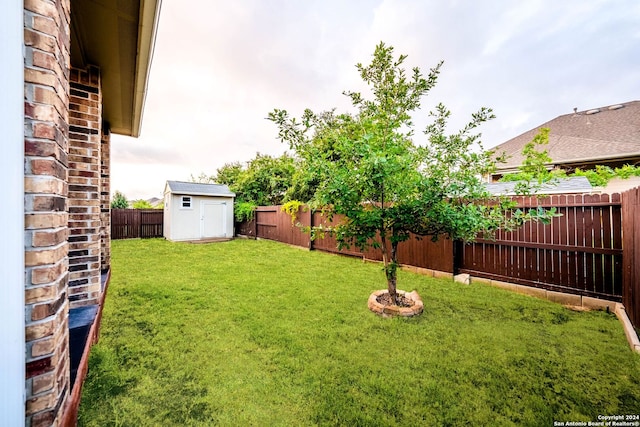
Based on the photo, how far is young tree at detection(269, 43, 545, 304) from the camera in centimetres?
318

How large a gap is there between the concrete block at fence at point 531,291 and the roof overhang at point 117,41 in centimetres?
596

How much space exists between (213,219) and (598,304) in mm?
13669

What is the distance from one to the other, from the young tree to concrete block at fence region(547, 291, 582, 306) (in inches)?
68.2

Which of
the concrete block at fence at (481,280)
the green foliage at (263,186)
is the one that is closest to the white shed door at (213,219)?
the green foliage at (263,186)

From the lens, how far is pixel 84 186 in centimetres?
288

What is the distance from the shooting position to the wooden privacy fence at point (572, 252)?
3.20 metres

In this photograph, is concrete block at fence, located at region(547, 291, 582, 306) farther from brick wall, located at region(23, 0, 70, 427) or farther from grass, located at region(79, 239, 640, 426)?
brick wall, located at region(23, 0, 70, 427)

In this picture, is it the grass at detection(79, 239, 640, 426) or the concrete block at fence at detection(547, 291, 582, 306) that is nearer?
the grass at detection(79, 239, 640, 426)

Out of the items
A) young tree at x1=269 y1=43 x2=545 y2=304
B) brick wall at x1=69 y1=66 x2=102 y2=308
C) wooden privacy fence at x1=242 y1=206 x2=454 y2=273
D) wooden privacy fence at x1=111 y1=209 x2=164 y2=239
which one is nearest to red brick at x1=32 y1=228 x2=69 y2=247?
brick wall at x1=69 y1=66 x2=102 y2=308

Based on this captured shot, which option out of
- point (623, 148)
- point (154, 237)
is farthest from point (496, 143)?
point (154, 237)

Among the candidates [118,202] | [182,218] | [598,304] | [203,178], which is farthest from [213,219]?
[203,178]

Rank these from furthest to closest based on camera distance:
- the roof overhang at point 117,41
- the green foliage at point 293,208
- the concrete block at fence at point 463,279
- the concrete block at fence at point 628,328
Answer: the green foliage at point 293,208, the concrete block at fence at point 463,279, the concrete block at fence at point 628,328, the roof overhang at point 117,41

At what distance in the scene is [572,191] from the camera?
5.57 m

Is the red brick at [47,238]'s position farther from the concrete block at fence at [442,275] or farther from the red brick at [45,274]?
the concrete block at fence at [442,275]
